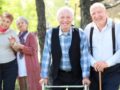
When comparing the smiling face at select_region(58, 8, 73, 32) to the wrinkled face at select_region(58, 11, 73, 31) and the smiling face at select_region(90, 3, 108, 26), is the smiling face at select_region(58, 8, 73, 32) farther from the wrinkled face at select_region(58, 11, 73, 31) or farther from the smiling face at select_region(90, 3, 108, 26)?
the smiling face at select_region(90, 3, 108, 26)

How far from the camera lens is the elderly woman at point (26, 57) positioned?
9.52 metres

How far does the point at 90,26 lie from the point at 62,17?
529 mm

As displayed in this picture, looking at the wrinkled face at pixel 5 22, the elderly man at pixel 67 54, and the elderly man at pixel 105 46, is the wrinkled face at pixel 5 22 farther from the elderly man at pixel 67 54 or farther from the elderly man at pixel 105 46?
the elderly man at pixel 105 46

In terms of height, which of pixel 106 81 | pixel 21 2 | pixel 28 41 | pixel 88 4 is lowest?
pixel 106 81

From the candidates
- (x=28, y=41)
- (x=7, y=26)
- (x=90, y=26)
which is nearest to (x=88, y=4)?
(x=28, y=41)

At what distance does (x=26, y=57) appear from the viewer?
9695mm

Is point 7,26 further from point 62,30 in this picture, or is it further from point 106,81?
point 106,81

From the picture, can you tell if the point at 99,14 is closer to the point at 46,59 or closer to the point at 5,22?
the point at 46,59

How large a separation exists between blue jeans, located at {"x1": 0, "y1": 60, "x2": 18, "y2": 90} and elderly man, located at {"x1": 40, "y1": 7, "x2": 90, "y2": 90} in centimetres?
156

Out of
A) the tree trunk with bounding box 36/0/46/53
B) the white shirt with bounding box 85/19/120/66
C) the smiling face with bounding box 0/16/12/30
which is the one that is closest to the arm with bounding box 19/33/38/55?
the smiling face with bounding box 0/16/12/30

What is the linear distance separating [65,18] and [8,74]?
2252 mm

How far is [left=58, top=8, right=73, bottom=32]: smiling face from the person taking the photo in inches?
279

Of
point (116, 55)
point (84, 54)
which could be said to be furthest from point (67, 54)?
point (116, 55)

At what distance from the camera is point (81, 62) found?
24.0 ft
